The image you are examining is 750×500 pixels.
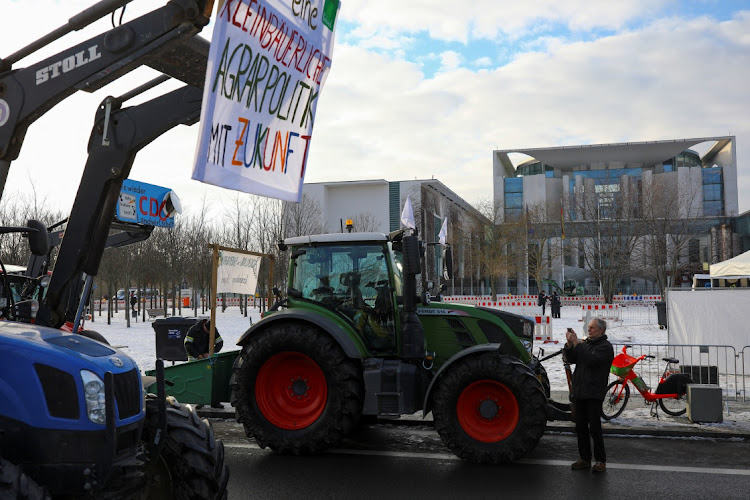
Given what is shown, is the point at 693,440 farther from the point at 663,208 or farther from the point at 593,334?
the point at 663,208

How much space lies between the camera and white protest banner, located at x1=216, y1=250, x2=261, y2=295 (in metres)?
11.4

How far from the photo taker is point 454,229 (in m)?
63.6

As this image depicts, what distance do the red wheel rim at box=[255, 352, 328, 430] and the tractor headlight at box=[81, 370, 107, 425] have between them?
3.94m

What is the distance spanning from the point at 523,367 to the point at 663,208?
4205 cm

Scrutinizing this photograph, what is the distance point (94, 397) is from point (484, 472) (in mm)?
4117

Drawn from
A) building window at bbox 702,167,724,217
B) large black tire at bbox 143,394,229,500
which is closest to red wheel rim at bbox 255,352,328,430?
large black tire at bbox 143,394,229,500

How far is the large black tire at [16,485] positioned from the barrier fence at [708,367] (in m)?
8.38

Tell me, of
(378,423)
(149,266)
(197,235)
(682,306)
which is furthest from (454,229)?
(378,423)

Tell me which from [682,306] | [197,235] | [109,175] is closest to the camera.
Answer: [109,175]

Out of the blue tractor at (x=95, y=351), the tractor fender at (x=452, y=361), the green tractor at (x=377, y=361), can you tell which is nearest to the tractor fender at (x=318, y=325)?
the green tractor at (x=377, y=361)

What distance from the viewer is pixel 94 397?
3.59 m

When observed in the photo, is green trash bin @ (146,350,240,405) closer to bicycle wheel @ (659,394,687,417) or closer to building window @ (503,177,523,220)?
bicycle wheel @ (659,394,687,417)

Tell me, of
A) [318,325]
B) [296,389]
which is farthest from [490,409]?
[296,389]

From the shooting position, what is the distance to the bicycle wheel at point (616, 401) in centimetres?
892
